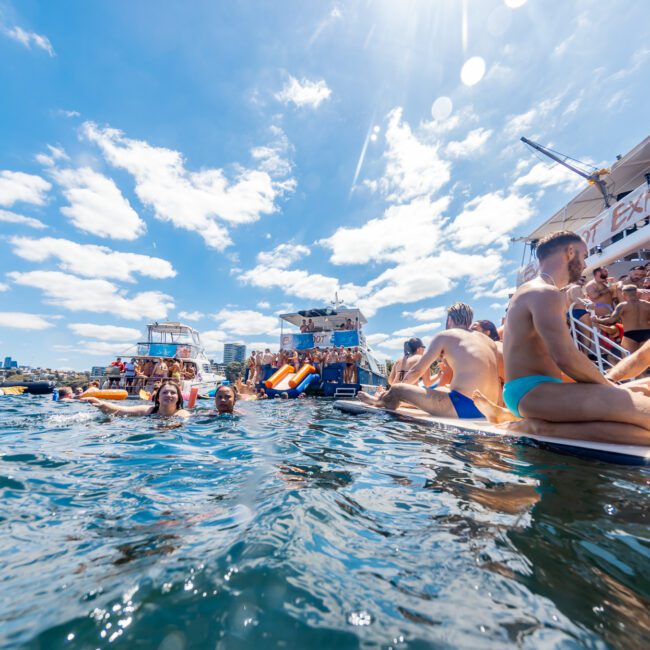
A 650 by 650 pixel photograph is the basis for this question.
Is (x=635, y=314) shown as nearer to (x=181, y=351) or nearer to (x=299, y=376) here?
(x=299, y=376)

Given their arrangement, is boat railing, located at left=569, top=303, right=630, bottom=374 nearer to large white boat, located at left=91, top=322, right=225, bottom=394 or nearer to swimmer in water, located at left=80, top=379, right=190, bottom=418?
swimmer in water, located at left=80, top=379, right=190, bottom=418

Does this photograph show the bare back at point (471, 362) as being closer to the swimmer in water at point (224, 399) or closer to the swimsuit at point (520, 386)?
the swimsuit at point (520, 386)

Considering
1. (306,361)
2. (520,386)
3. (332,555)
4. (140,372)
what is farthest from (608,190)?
(140,372)

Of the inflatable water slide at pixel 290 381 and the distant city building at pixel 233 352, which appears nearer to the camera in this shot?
the inflatable water slide at pixel 290 381

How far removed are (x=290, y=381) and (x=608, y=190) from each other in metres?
17.7

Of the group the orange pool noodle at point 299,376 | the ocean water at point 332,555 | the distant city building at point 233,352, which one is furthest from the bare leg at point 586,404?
the distant city building at point 233,352

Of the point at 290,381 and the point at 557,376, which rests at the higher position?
the point at 557,376

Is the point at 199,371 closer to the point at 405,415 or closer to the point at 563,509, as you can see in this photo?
the point at 405,415

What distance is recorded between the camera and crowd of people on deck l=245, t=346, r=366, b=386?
43.4 feet

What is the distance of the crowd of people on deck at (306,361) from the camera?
43.4 feet

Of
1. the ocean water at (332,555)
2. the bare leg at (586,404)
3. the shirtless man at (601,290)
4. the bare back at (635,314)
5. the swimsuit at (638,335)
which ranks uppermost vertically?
the shirtless man at (601,290)

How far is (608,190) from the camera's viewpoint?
51.1 feet

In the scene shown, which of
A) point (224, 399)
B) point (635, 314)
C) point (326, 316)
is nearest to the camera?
point (635, 314)

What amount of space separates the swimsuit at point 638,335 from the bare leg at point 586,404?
3.28 meters
